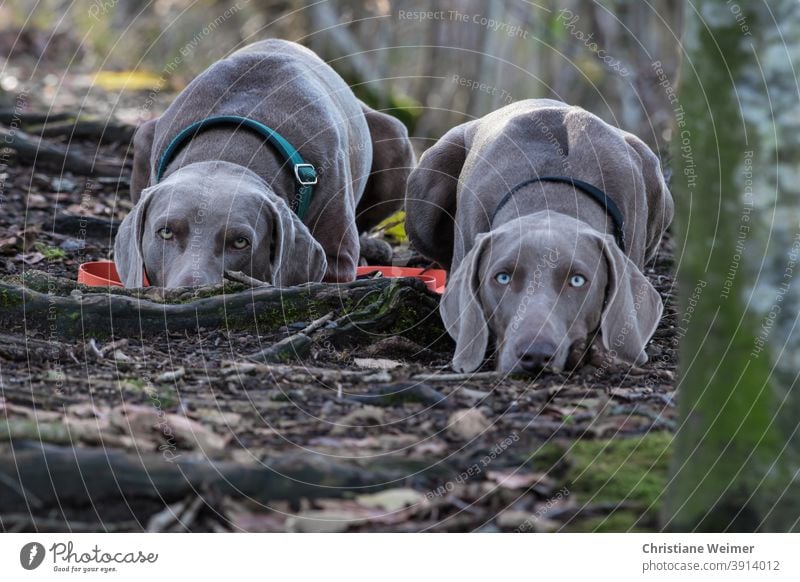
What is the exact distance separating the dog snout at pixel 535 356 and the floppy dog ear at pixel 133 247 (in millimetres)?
2365

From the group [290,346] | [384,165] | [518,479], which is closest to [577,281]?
[290,346]

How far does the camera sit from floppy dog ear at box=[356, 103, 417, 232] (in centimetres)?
958

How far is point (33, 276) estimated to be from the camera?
6.05m

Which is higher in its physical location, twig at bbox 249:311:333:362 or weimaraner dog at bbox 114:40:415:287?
weimaraner dog at bbox 114:40:415:287

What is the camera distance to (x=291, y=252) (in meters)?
7.21

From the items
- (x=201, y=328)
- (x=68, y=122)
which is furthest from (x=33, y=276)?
(x=68, y=122)

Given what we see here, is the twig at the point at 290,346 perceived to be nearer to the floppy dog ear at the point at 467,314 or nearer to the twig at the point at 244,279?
the twig at the point at 244,279

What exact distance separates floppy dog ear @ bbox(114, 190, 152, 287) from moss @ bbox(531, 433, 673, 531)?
3246 millimetres

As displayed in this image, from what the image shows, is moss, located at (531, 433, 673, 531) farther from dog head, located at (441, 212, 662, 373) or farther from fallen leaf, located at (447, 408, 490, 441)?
dog head, located at (441, 212, 662, 373)

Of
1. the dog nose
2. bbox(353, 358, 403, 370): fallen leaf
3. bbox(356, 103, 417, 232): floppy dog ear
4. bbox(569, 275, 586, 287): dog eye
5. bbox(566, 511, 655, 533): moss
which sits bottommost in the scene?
bbox(566, 511, 655, 533): moss

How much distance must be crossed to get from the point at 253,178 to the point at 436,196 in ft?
4.17

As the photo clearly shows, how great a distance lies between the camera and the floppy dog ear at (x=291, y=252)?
23.2 feet

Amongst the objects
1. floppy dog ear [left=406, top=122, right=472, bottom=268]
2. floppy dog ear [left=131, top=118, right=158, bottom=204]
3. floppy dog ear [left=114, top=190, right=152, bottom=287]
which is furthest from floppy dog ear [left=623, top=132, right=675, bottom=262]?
floppy dog ear [left=131, top=118, right=158, bottom=204]

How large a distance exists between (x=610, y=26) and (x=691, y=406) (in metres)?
18.4
